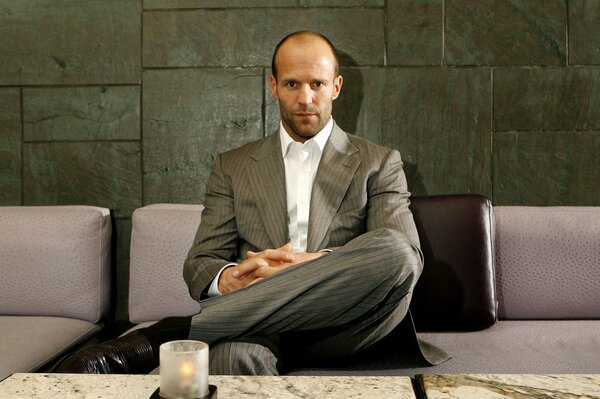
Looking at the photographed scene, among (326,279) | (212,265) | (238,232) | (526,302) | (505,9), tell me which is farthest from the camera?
(505,9)

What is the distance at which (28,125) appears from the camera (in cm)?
271

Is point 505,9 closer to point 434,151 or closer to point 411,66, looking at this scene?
point 411,66

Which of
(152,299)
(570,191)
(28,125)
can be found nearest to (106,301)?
(152,299)

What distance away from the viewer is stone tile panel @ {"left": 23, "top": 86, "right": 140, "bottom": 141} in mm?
2684

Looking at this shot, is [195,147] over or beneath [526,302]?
over

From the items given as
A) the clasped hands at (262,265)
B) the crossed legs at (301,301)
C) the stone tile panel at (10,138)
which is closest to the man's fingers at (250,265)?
the clasped hands at (262,265)

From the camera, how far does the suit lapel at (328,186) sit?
2.01 m

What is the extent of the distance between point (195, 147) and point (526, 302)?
137cm

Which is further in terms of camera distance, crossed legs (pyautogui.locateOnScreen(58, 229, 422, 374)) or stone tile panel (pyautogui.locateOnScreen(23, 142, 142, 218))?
stone tile panel (pyautogui.locateOnScreen(23, 142, 142, 218))

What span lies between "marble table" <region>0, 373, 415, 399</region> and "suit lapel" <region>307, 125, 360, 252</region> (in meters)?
0.77

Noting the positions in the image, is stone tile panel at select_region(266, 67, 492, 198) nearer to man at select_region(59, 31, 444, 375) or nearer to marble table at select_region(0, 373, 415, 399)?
man at select_region(59, 31, 444, 375)

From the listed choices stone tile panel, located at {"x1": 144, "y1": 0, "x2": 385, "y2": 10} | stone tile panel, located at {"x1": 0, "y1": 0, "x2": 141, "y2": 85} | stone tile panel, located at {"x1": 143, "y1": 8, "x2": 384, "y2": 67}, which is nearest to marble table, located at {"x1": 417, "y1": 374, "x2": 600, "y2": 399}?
stone tile panel, located at {"x1": 143, "y1": 8, "x2": 384, "y2": 67}

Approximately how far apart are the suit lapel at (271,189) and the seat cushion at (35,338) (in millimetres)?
719

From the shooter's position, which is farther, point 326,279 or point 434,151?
point 434,151
